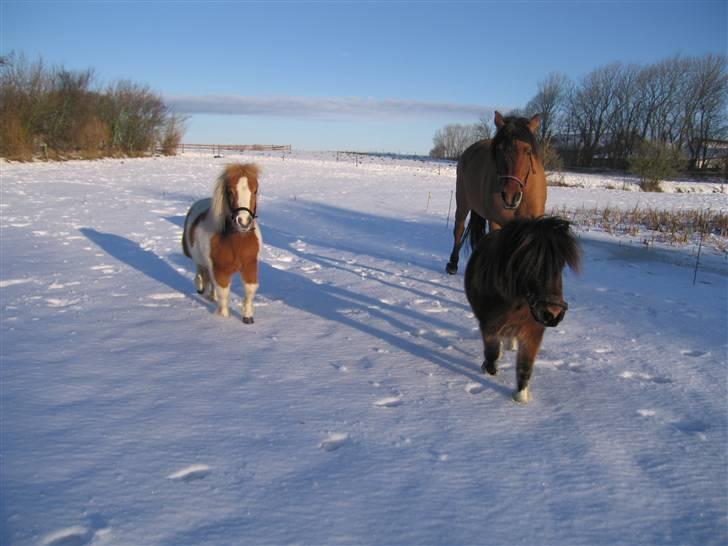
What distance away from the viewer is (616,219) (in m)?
12.1

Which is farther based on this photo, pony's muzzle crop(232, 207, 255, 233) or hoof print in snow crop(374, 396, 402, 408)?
pony's muzzle crop(232, 207, 255, 233)

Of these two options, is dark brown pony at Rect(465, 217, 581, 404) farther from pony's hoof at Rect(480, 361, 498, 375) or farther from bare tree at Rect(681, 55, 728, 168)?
bare tree at Rect(681, 55, 728, 168)

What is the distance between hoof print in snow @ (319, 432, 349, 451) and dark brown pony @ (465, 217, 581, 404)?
1255mm

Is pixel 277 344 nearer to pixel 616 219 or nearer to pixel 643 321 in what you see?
pixel 643 321

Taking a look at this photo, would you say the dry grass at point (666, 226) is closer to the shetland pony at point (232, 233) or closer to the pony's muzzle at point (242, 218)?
the shetland pony at point (232, 233)

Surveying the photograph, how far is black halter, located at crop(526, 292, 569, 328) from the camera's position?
9.16 ft

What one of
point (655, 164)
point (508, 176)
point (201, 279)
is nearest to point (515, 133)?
point (508, 176)

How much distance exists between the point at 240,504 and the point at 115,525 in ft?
1.63

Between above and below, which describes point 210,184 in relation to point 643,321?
above

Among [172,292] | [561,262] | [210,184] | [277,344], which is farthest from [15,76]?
[561,262]

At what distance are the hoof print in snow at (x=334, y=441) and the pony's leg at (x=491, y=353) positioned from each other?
127 centimetres

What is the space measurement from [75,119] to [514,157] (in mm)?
36992

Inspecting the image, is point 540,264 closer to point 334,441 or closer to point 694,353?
point 334,441

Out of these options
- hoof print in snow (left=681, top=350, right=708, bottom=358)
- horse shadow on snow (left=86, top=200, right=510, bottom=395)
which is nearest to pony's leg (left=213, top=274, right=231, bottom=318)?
horse shadow on snow (left=86, top=200, right=510, bottom=395)
